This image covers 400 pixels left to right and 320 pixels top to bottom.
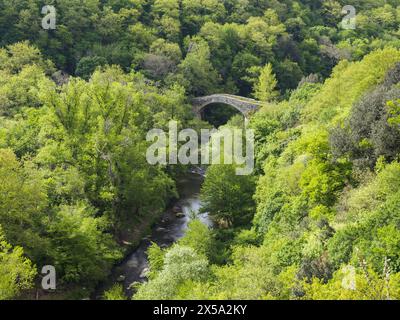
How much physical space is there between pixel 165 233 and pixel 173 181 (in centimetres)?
572

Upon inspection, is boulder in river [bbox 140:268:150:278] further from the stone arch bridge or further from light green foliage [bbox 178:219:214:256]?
the stone arch bridge

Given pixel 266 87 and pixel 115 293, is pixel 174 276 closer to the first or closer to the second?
pixel 115 293

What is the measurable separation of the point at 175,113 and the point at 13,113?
20762mm

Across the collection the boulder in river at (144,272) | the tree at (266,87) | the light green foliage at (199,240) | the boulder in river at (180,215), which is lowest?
the boulder in river at (144,272)

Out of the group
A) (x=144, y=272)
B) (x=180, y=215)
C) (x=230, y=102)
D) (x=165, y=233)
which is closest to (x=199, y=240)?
(x=144, y=272)

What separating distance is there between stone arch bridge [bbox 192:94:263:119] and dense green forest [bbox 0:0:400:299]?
2.28 meters

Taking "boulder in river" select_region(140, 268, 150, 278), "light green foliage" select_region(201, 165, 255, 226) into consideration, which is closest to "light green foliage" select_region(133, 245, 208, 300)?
"boulder in river" select_region(140, 268, 150, 278)

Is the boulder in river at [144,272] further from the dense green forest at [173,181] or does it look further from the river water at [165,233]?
the dense green forest at [173,181]

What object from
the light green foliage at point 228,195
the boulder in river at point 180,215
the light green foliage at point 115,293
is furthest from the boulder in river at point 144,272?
the boulder in river at point 180,215

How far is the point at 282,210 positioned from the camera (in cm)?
3531

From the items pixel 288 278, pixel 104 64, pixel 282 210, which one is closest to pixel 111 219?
pixel 282 210

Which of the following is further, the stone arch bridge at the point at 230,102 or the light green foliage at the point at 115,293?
the stone arch bridge at the point at 230,102

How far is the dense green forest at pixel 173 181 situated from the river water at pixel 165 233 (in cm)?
113

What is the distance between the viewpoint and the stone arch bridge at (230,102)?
252ft
